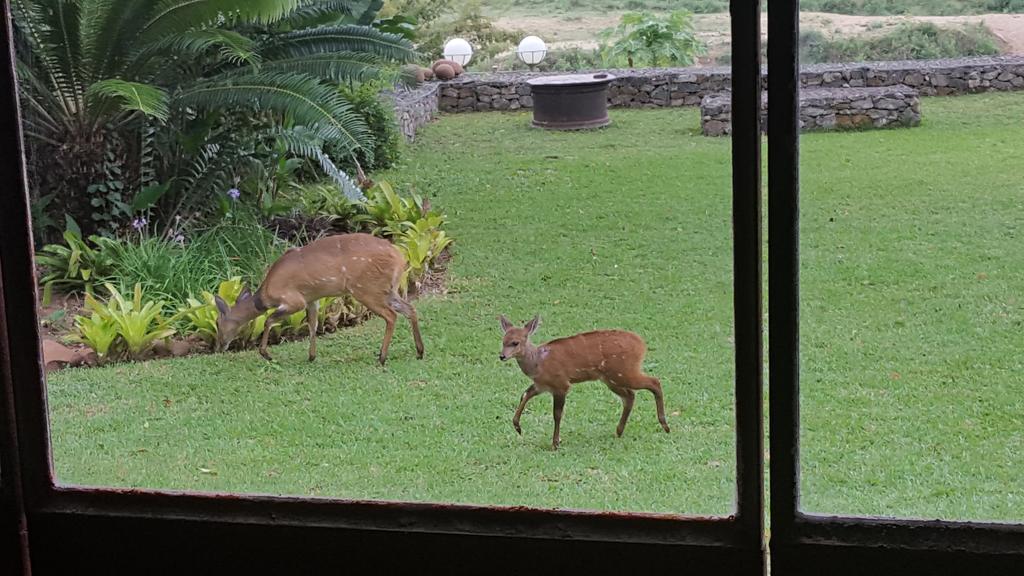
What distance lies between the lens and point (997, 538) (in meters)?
1.05

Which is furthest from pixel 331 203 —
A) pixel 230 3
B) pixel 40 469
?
pixel 40 469

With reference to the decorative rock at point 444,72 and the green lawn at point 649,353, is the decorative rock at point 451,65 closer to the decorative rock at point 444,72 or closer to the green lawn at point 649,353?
the decorative rock at point 444,72

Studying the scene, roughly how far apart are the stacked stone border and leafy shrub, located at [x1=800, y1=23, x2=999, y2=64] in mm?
114

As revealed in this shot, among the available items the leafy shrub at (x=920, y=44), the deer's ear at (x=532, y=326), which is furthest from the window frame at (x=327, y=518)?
the deer's ear at (x=532, y=326)

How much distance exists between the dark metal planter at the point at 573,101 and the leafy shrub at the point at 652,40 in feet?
0.52

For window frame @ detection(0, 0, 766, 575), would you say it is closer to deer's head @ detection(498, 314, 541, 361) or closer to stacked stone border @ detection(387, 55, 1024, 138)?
deer's head @ detection(498, 314, 541, 361)

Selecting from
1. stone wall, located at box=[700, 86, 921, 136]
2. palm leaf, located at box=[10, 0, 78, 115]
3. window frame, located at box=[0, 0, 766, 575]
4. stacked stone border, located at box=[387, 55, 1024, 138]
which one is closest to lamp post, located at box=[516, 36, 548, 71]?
stacked stone border, located at box=[387, 55, 1024, 138]

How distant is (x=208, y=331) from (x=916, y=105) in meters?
2.33

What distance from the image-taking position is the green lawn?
2482 mm

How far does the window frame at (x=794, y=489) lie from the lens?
1.04 m

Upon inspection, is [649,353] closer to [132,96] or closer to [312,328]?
[312,328]

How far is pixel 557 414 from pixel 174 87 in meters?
2.43

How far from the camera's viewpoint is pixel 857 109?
365 centimetres

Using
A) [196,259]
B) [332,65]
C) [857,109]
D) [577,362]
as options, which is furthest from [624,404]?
[332,65]
